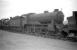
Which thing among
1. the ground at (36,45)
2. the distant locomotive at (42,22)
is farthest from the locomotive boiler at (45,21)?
the ground at (36,45)

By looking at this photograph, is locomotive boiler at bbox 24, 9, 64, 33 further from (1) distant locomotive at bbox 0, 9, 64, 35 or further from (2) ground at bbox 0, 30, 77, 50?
(2) ground at bbox 0, 30, 77, 50

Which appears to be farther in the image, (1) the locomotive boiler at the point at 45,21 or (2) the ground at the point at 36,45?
(1) the locomotive boiler at the point at 45,21

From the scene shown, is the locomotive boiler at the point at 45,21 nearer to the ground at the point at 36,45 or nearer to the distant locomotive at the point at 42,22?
the distant locomotive at the point at 42,22

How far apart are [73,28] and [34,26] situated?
823 cm

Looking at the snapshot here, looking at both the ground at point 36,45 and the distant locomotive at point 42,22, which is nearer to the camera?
the ground at point 36,45

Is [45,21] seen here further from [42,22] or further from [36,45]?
[36,45]

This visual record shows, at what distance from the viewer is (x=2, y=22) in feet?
104

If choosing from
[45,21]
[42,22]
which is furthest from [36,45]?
[42,22]

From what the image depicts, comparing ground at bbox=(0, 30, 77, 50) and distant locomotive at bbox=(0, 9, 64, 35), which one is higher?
distant locomotive at bbox=(0, 9, 64, 35)

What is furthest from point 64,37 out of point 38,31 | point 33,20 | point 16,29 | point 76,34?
point 16,29

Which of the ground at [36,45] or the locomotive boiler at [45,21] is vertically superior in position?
the locomotive boiler at [45,21]

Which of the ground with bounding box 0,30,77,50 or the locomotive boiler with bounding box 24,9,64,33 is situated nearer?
the ground with bounding box 0,30,77,50

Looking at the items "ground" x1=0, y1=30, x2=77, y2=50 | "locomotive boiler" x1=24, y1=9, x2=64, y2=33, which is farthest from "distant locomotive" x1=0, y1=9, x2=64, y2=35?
"ground" x1=0, y1=30, x2=77, y2=50

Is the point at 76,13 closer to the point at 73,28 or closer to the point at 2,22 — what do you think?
the point at 73,28
